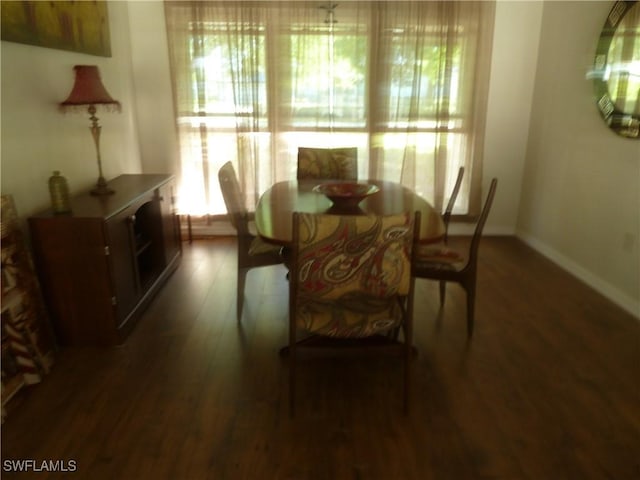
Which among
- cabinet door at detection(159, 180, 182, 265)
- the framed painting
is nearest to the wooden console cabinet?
cabinet door at detection(159, 180, 182, 265)

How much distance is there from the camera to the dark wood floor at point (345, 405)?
1740 millimetres

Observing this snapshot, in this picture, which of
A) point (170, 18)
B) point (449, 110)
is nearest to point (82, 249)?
point (170, 18)

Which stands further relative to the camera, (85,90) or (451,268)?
(85,90)

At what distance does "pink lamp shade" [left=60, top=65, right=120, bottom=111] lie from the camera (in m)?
2.63

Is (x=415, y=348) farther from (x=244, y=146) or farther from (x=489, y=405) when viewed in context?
(x=244, y=146)

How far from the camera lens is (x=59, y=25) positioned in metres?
2.74

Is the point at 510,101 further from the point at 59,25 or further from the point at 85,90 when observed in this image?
the point at 59,25

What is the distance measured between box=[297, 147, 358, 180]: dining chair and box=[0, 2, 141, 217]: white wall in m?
1.46

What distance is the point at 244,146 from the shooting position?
410cm

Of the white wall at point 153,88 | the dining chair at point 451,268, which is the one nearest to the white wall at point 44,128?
the white wall at point 153,88

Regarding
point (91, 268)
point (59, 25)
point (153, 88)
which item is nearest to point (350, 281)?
point (91, 268)

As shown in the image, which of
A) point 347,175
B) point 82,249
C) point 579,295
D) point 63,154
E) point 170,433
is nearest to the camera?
point 170,433

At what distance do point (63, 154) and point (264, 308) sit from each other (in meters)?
1.54

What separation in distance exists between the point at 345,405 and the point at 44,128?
222 cm
